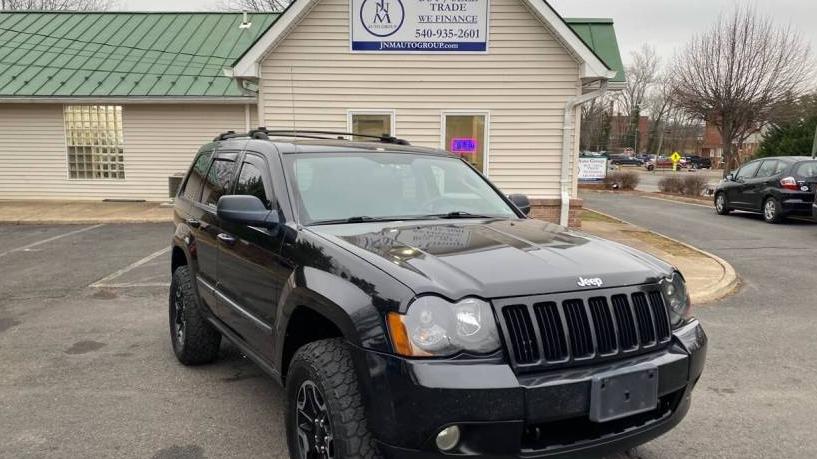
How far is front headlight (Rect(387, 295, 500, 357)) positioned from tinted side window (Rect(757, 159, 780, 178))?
49.9ft

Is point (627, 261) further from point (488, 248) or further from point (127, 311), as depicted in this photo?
point (127, 311)

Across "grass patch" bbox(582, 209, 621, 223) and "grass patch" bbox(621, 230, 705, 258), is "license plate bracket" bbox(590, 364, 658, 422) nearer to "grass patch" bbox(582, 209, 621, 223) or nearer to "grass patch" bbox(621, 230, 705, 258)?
"grass patch" bbox(621, 230, 705, 258)

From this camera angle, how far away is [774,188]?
14.5m

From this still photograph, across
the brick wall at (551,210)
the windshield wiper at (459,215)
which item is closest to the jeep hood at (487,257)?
the windshield wiper at (459,215)

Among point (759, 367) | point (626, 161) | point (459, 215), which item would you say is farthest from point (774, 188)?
point (626, 161)

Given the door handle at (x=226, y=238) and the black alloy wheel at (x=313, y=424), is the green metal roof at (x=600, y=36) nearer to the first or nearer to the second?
the door handle at (x=226, y=238)

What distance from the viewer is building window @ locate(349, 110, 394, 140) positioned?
460 inches

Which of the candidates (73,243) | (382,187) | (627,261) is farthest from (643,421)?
(73,243)

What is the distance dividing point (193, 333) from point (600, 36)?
39.6 ft

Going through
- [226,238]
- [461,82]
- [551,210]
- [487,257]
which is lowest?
[551,210]

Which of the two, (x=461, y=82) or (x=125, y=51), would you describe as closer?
(x=461, y=82)

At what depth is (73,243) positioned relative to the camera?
11141 millimetres

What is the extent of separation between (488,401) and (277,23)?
9855mm

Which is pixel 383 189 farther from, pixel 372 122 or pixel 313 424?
pixel 372 122
